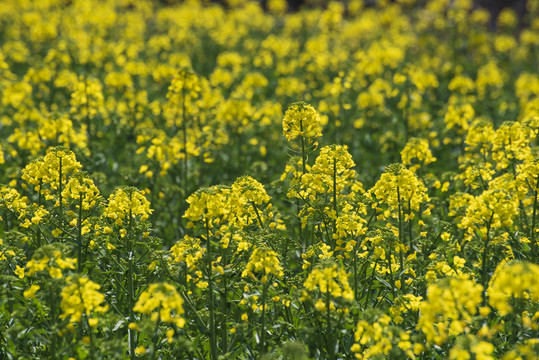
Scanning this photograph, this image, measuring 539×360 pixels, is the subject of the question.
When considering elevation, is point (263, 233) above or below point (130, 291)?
above

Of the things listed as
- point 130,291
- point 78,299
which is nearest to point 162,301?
point 78,299

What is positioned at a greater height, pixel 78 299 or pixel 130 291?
pixel 78 299

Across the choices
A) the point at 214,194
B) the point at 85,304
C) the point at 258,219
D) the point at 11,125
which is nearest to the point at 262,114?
the point at 11,125

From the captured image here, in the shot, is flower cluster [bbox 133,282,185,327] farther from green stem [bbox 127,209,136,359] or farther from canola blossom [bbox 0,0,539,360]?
green stem [bbox 127,209,136,359]

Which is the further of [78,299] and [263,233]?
[263,233]

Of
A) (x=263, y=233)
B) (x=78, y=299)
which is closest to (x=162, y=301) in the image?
(x=78, y=299)

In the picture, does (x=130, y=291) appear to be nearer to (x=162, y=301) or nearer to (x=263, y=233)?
(x=263, y=233)

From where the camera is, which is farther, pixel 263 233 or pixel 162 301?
pixel 263 233

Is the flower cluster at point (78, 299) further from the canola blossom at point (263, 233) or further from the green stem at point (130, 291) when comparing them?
the green stem at point (130, 291)

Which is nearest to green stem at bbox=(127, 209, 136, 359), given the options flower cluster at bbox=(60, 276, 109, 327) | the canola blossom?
the canola blossom

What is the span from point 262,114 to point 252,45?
640 cm

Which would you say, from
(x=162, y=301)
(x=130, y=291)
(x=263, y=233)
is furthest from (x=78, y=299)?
(x=263, y=233)

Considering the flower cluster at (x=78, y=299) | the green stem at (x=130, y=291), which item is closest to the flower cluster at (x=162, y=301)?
the flower cluster at (x=78, y=299)

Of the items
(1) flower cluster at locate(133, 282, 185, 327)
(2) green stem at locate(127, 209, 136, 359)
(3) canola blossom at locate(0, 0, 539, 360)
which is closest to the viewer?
(1) flower cluster at locate(133, 282, 185, 327)
